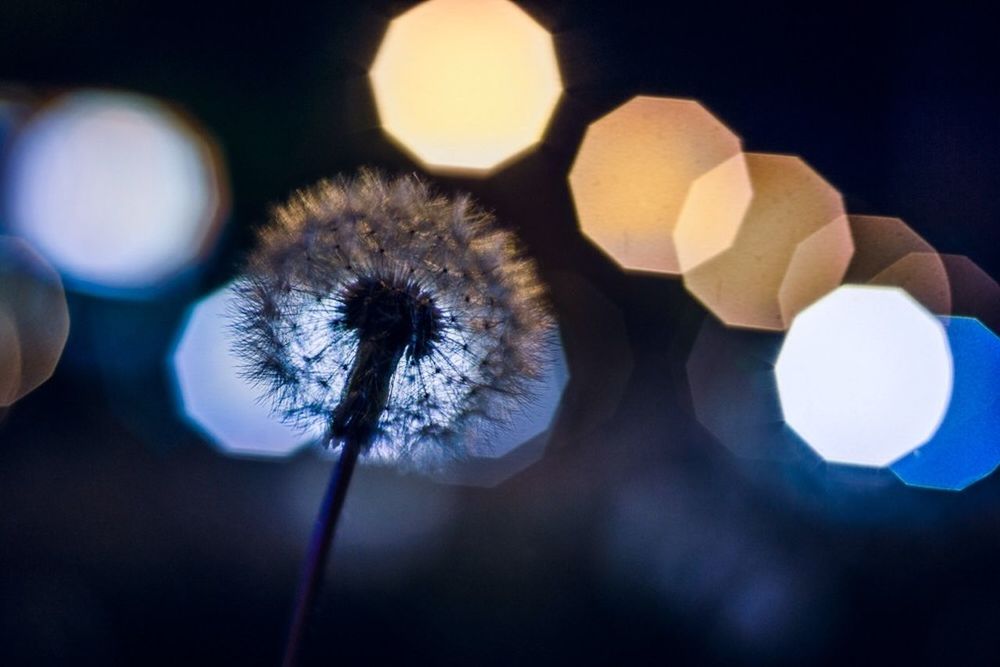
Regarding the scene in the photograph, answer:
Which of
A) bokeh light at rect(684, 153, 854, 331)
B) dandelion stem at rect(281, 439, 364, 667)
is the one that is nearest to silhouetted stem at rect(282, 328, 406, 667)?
dandelion stem at rect(281, 439, 364, 667)

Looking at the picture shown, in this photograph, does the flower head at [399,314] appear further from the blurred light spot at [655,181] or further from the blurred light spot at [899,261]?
the blurred light spot at [899,261]

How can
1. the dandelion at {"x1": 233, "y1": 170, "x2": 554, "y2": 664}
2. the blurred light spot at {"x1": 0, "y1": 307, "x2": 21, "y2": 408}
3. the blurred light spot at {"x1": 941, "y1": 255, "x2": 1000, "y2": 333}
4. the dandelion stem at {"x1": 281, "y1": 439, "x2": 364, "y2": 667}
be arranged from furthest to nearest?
the blurred light spot at {"x1": 0, "y1": 307, "x2": 21, "y2": 408} → the blurred light spot at {"x1": 941, "y1": 255, "x2": 1000, "y2": 333} → the dandelion at {"x1": 233, "y1": 170, "x2": 554, "y2": 664} → the dandelion stem at {"x1": 281, "y1": 439, "x2": 364, "y2": 667}

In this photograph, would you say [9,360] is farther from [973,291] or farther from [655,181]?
[973,291]

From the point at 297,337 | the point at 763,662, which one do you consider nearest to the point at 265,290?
the point at 297,337

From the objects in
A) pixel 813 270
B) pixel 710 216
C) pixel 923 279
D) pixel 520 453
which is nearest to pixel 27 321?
pixel 520 453

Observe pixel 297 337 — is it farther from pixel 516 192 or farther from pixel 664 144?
pixel 664 144

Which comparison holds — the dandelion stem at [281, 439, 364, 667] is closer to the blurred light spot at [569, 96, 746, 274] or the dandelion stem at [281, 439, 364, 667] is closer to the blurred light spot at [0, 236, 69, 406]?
the blurred light spot at [569, 96, 746, 274]
